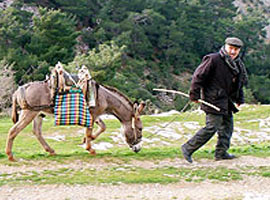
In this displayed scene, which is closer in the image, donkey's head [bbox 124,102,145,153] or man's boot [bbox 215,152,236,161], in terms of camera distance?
man's boot [bbox 215,152,236,161]

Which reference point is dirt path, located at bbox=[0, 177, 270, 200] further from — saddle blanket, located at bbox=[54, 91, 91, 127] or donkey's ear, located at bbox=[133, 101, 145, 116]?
donkey's ear, located at bbox=[133, 101, 145, 116]

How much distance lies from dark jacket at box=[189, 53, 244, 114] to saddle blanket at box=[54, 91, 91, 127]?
6.46ft

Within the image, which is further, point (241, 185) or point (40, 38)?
point (40, 38)

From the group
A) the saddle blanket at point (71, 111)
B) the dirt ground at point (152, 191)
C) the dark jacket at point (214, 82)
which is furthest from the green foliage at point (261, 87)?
the dirt ground at point (152, 191)

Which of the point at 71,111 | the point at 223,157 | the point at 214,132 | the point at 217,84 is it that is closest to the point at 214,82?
the point at 217,84

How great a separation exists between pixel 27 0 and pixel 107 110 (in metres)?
36.6

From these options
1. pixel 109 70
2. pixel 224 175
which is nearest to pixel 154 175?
pixel 224 175

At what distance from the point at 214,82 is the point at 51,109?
2985 millimetres

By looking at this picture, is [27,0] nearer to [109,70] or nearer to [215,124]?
[109,70]

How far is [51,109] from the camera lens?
7828mm

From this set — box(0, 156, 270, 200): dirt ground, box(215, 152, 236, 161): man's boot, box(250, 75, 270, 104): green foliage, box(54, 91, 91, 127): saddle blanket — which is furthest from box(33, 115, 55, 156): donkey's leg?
box(250, 75, 270, 104): green foliage

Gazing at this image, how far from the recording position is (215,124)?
7.29 m

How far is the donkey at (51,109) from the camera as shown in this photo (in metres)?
7.70

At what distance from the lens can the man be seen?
714cm
